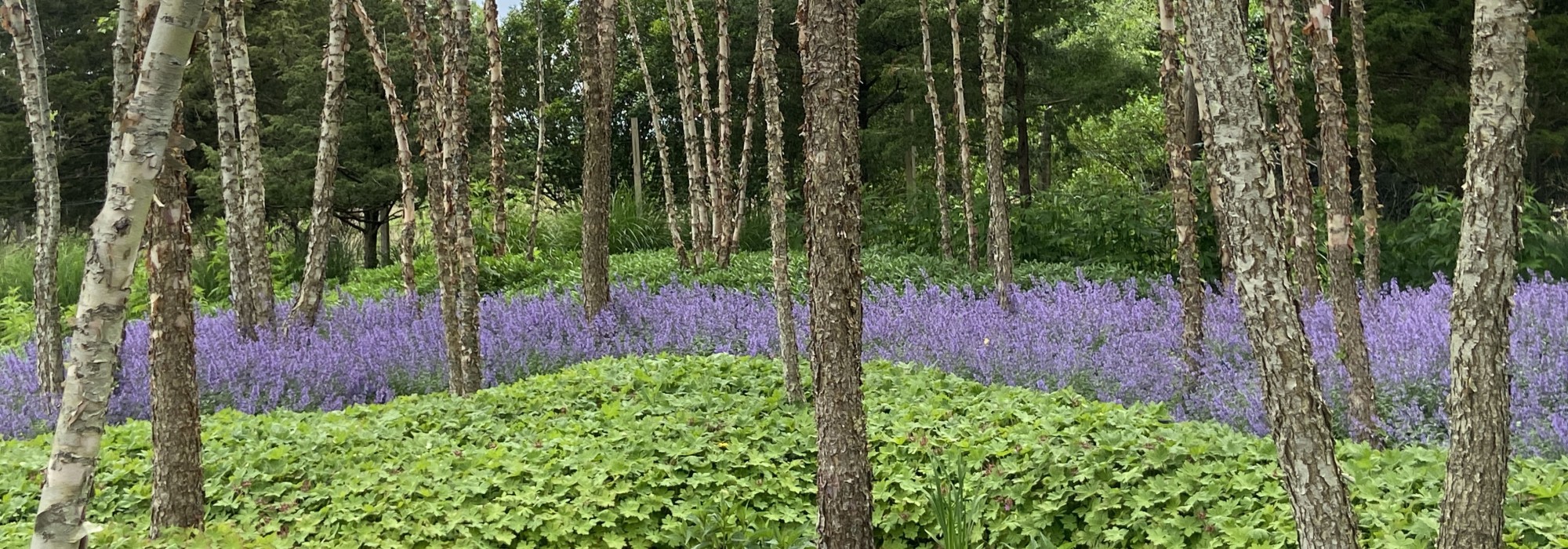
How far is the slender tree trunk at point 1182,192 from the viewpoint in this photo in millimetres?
6039

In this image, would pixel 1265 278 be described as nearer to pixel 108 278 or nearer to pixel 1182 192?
pixel 108 278

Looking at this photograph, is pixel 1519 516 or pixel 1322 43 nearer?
pixel 1519 516

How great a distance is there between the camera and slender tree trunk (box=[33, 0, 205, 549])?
86.7 inches

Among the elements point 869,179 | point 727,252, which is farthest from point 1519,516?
point 869,179

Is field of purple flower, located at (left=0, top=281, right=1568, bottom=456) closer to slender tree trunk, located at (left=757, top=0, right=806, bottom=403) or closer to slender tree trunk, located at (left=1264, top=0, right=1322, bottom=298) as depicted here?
slender tree trunk, located at (left=1264, top=0, right=1322, bottom=298)

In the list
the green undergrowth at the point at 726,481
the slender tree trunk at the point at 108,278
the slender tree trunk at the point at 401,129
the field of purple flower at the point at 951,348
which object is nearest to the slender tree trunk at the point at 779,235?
the green undergrowth at the point at 726,481

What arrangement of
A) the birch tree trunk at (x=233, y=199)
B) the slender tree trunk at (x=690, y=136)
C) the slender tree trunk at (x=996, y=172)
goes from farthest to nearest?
the slender tree trunk at (x=690, y=136), the slender tree trunk at (x=996, y=172), the birch tree trunk at (x=233, y=199)

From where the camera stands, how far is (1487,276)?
7.70ft

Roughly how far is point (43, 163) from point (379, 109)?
986cm

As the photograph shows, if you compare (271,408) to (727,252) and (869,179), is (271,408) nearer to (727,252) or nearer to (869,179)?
(727,252)

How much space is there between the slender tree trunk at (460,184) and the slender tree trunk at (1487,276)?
4877 millimetres

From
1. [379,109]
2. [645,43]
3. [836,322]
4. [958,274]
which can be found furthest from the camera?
[645,43]

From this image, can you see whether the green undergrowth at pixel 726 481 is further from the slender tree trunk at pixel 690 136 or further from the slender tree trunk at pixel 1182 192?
the slender tree trunk at pixel 690 136

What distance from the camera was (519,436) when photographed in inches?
185
